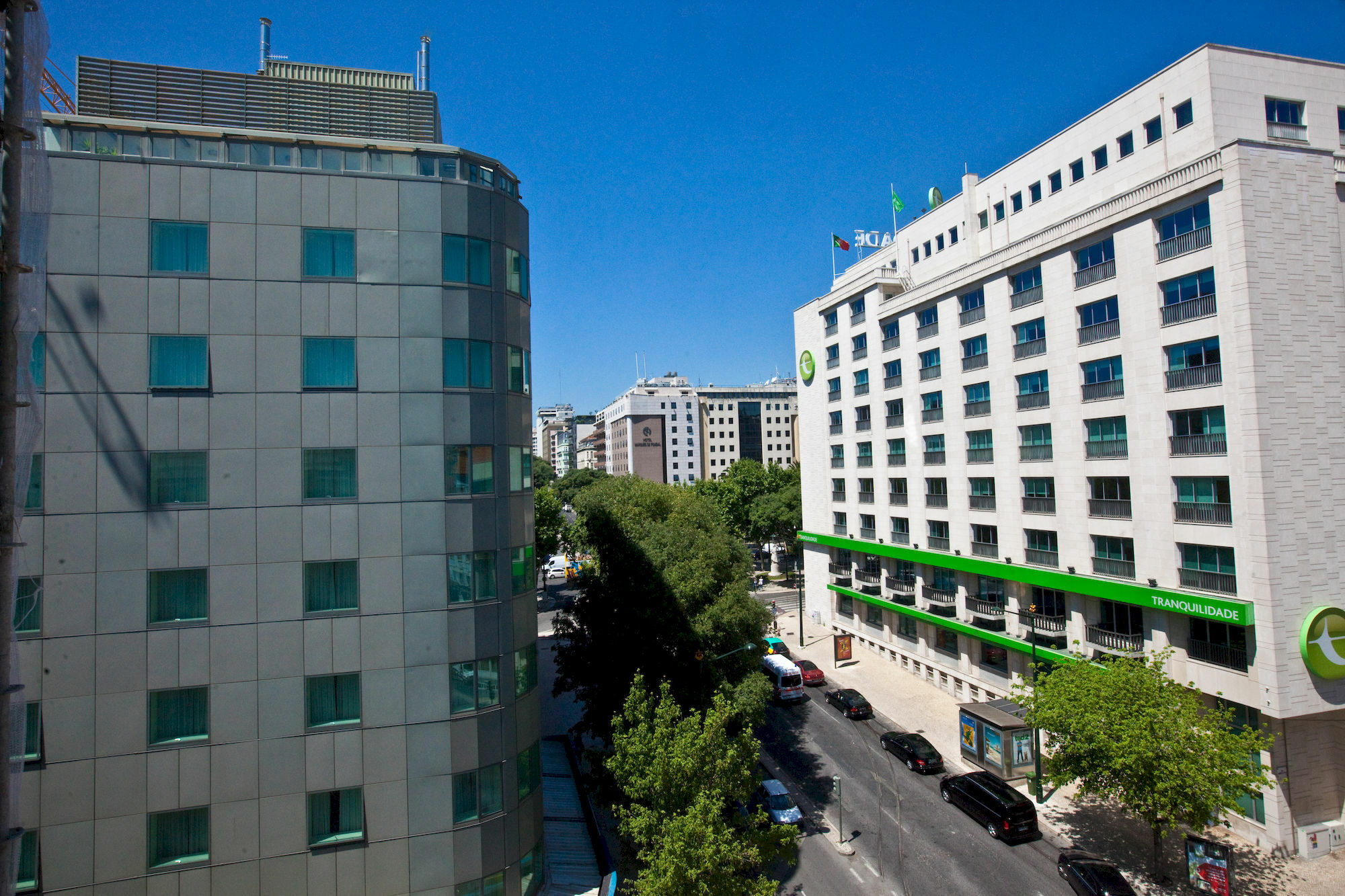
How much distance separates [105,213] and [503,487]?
12.4 m

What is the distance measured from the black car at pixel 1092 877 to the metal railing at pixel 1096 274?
78.7ft

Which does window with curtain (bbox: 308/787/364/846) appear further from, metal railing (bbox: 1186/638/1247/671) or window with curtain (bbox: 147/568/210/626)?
metal railing (bbox: 1186/638/1247/671)

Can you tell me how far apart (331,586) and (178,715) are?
4.85 m

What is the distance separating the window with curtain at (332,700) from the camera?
18.5 metres

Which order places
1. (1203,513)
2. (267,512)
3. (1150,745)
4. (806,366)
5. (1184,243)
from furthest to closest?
(806,366)
(1184,243)
(1203,513)
(1150,745)
(267,512)

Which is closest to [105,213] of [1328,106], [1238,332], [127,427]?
[127,427]

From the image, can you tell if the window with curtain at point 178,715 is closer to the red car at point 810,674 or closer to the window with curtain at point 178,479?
the window with curtain at point 178,479

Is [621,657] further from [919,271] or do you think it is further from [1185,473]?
[919,271]

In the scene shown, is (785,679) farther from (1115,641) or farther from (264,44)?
(264,44)

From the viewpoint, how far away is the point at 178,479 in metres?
18.1

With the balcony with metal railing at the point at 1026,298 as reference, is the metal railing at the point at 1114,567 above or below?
below

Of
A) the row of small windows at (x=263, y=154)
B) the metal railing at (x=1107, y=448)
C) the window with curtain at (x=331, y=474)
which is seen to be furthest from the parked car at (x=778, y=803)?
the row of small windows at (x=263, y=154)

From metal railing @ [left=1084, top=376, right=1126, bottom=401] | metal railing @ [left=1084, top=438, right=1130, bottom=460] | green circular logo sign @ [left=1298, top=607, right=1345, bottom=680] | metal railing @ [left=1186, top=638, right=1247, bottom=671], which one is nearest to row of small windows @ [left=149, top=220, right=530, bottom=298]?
metal railing @ [left=1084, top=376, right=1126, bottom=401]

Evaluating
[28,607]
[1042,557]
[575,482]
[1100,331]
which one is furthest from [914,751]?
[575,482]
